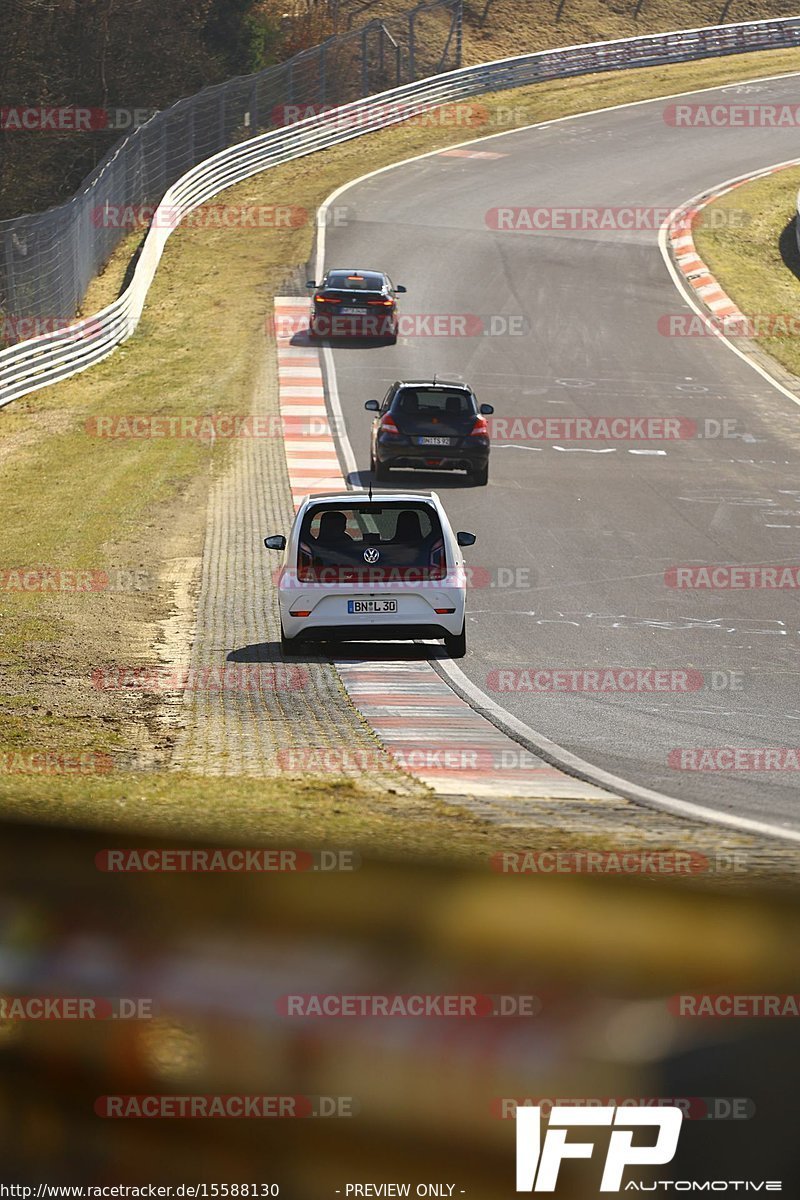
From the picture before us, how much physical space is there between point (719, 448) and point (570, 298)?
44.1 feet

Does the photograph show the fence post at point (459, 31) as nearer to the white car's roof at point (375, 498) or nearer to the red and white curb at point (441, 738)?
the white car's roof at point (375, 498)

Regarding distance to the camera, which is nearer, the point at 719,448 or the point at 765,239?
the point at 719,448

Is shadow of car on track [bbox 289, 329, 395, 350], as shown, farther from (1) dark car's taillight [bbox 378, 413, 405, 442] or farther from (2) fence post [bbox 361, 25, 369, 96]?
(2) fence post [bbox 361, 25, 369, 96]

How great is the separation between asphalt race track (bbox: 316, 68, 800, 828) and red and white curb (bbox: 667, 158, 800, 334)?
0.76 m

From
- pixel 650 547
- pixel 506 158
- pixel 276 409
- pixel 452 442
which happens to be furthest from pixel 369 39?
pixel 650 547

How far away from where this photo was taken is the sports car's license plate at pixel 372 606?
15.1 metres

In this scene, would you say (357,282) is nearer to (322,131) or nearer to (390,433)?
(390,433)

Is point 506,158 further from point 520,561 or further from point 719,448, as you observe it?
point 520,561

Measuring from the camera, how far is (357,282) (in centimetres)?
3797

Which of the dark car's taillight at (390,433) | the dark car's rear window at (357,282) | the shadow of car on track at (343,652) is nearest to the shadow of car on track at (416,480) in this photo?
the dark car's taillight at (390,433)

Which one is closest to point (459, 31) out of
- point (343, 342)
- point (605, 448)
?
point (343, 342)

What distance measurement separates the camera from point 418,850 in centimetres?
640

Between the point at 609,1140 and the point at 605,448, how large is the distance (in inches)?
1034

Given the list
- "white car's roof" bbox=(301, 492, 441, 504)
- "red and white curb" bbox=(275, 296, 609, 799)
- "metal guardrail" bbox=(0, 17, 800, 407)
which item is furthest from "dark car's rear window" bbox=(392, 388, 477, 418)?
"red and white curb" bbox=(275, 296, 609, 799)
